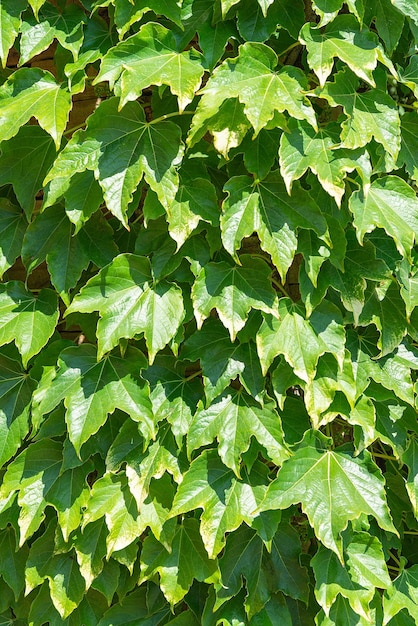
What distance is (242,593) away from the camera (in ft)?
6.66

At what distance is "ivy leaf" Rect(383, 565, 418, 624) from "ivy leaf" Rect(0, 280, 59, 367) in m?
1.13

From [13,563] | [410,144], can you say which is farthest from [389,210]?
[13,563]

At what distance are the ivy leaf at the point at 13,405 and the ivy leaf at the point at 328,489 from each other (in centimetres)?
70

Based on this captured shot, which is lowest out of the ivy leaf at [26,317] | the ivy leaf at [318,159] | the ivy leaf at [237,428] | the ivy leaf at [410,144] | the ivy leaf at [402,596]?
the ivy leaf at [402,596]

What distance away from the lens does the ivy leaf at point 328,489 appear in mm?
1761

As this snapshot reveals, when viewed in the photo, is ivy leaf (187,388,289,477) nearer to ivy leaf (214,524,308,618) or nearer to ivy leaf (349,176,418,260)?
ivy leaf (214,524,308,618)

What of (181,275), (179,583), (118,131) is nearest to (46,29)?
(118,131)

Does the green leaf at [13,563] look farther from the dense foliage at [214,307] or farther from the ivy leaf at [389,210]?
the ivy leaf at [389,210]

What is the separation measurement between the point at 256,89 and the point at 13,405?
107cm

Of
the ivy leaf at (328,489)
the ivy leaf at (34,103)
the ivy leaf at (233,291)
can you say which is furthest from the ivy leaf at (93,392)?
the ivy leaf at (34,103)

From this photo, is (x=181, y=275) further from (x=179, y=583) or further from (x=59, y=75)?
(x=179, y=583)

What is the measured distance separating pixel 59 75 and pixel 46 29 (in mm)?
134

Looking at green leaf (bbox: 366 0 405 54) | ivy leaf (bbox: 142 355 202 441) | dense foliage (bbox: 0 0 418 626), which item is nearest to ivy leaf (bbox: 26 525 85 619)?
dense foliage (bbox: 0 0 418 626)

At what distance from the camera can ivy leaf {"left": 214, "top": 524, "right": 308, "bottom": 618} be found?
6.43 ft
